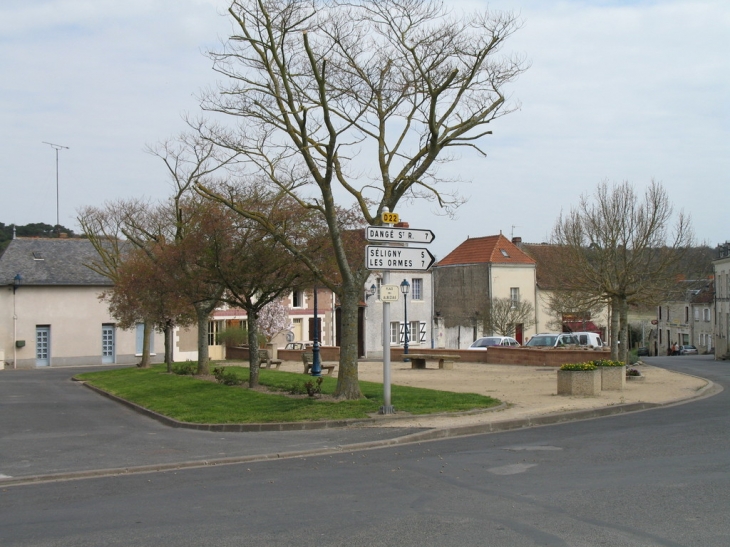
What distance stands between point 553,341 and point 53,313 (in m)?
29.1

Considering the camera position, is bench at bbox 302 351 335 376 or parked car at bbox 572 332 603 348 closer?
bench at bbox 302 351 335 376

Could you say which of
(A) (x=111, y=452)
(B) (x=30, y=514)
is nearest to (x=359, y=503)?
(B) (x=30, y=514)

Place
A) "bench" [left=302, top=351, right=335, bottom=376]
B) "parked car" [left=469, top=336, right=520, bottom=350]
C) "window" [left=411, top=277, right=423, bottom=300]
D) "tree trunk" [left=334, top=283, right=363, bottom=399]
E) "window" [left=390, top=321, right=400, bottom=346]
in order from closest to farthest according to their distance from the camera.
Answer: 1. "tree trunk" [left=334, top=283, right=363, bottom=399]
2. "bench" [left=302, top=351, right=335, bottom=376]
3. "parked car" [left=469, top=336, right=520, bottom=350]
4. "window" [left=390, top=321, right=400, bottom=346]
5. "window" [left=411, top=277, right=423, bottom=300]

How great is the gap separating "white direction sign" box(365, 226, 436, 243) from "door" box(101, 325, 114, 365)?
3803 cm

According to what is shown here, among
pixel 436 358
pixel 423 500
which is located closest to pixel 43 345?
pixel 436 358

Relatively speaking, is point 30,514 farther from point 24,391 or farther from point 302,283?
point 24,391

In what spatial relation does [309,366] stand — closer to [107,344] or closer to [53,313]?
[107,344]

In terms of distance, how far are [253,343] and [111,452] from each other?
882cm

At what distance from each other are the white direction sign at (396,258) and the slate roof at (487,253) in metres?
42.6

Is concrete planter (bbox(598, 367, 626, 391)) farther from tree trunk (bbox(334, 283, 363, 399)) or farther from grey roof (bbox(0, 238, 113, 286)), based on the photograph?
grey roof (bbox(0, 238, 113, 286))

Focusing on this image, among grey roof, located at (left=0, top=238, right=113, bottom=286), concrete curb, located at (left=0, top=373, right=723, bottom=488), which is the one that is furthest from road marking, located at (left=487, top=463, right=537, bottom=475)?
grey roof, located at (left=0, top=238, right=113, bottom=286)

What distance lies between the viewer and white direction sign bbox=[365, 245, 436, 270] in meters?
15.4

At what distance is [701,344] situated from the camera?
244 ft

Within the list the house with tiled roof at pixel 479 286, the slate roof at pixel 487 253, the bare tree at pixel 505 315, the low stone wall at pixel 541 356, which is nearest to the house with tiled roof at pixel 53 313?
the house with tiled roof at pixel 479 286
